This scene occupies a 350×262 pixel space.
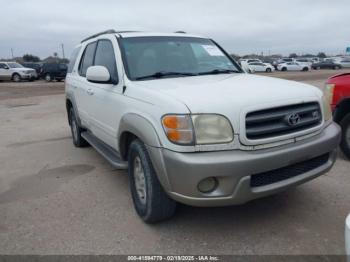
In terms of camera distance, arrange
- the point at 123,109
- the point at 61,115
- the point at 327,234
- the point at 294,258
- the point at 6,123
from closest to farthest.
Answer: the point at 294,258 → the point at 327,234 → the point at 123,109 → the point at 6,123 → the point at 61,115

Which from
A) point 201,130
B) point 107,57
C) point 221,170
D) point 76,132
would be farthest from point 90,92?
point 221,170

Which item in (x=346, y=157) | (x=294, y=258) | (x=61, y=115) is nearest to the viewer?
(x=294, y=258)

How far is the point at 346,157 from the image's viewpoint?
538 cm

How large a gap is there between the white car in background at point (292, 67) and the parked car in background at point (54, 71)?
30358 mm

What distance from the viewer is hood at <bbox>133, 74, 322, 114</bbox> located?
299cm

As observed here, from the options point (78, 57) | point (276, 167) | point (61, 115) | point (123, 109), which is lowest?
point (61, 115)

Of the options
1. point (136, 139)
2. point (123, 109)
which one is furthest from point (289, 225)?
point (123, 109)

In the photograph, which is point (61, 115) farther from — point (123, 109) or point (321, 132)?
point (321, 132)

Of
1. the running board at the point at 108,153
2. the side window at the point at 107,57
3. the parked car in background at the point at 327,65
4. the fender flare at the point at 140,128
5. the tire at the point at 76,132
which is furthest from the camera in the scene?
the parked car in background at the point at 327,65

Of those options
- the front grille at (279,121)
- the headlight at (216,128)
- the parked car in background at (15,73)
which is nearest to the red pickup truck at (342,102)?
the front grille at (279,121)

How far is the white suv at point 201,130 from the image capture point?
2.94 m

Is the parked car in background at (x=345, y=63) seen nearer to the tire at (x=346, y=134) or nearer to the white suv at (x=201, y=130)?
the tire at (x=346, y=134)

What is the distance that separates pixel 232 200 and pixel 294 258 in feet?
2.18

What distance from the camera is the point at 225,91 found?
3.25 metres
